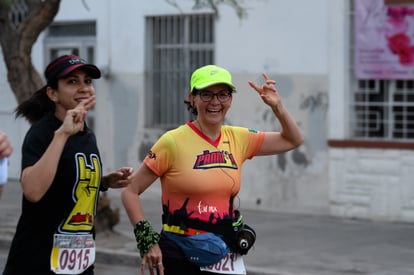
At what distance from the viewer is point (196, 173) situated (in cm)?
518

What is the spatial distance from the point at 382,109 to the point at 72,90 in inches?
369

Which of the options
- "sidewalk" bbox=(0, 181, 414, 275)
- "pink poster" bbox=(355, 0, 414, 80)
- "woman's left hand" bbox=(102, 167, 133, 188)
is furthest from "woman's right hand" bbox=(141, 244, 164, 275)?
"pink poster" bbox=(355, 0, 414, 80)

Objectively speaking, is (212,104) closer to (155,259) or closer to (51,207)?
(155,259)

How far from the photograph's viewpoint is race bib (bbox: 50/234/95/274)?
15.5ft

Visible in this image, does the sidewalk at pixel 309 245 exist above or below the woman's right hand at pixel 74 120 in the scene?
below

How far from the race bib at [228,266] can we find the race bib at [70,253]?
2.28 ft

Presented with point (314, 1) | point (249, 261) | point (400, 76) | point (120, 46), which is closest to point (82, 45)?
point (120, 46)

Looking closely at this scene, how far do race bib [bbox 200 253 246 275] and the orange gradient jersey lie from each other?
23 cm

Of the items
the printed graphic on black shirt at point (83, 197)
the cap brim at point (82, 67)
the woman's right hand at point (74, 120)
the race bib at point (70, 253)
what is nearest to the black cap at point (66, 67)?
the cap brim at point (82, 67)

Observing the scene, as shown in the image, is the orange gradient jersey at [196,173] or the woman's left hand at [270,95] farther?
the woman's left hand at [270,95]

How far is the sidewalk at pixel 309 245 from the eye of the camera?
10133 millimetres

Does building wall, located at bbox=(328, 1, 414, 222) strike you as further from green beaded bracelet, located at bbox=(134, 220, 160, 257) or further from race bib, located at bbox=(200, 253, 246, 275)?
green beaded bracelet, located at bbox=(134, 220, 160, 257)

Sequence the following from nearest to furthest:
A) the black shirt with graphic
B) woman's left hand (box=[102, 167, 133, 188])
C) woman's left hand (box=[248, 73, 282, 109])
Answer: the black shirt with graphic < woman's left hand (box=[102, 167, 133, 188]) < woman's left hand (box=[248, 73, 282, 109])

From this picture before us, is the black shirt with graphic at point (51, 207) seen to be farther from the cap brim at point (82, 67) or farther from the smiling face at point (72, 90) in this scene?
the cap brim at point (82, 67)
